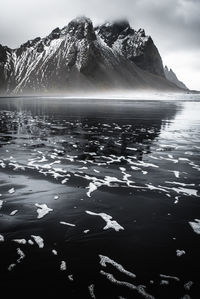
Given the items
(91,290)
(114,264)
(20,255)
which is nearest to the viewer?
(91,290)

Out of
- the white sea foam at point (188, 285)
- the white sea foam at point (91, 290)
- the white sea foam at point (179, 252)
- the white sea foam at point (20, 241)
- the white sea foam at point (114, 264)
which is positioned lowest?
the white sea foam at point (91, 290)

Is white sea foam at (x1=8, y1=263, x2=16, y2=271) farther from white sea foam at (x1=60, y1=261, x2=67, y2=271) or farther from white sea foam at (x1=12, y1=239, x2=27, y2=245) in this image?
white sea foam at (x1=60, y1=261, x2=67, y2=271)

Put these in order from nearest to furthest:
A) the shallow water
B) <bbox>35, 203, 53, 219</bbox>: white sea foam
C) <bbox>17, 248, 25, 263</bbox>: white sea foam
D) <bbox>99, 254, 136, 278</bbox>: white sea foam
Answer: the shallow water → <bbox>99, 254, 136, 278</bbox>: white sea foam → <bbox>17, 248, 25, 263</bbox>: white sea foam → <bbox>35, 203, 53, 219</bbox>: white sea foam

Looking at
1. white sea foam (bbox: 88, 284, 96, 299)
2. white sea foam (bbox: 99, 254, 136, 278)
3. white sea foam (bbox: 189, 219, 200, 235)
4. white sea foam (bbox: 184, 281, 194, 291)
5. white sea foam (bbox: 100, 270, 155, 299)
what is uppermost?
white sea foam (bbox: 189, 219, 200, 235)

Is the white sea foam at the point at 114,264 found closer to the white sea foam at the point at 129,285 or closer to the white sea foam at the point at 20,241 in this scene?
the white sea foam at the point at 129,285

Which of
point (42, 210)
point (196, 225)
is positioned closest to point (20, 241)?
point (42, 210)

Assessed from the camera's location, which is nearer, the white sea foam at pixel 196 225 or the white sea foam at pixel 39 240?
the white sea foam at pixel 39 240

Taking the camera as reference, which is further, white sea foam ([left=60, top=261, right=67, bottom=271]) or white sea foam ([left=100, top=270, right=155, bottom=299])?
white sea foam ([left=60, top=261, right=67, bottom=271])

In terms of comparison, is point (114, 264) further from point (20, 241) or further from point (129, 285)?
point (20, 241)

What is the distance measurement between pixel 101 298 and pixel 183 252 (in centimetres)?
262

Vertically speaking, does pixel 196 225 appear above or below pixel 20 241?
above

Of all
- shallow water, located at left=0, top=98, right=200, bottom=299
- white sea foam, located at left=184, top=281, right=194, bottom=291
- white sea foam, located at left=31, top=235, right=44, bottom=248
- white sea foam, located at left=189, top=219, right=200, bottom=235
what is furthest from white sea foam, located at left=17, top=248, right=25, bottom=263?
white sea foam, located at left=189, top=219, right=200, bottom=235

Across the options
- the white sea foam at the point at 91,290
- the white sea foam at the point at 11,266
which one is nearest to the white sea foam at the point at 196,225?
the white sea foam at the point at 91,290

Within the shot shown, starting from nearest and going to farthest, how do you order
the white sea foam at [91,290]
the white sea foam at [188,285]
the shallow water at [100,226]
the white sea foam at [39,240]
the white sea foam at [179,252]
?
the white sea foam at [91,290] → the white sea foam at [188,285] → the shallow water at [100,226] → the white sea foam at [179,252] → the white sea foam at [39,240]
